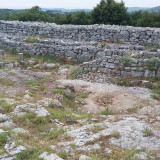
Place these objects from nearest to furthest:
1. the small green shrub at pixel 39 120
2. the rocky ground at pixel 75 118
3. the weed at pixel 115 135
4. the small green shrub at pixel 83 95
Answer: the rocky ground at pixel 75 118
the weed at pixel 115 135
the small green shrub at pixel 39 120
the small green shrub at pixel 83 95

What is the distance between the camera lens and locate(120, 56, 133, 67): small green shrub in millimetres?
11586

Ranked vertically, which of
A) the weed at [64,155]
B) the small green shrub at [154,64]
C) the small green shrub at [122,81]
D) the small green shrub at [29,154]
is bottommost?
the small green shrub at [29,154]

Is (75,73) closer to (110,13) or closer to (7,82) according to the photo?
(7,82)

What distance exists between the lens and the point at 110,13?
31.2 m

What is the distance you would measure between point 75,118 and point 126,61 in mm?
4463

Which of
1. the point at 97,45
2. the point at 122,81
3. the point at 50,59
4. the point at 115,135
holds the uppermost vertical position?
the point at 97,45

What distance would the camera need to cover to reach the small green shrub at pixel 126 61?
1159cm

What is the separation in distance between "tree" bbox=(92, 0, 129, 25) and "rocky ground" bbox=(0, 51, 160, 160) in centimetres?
2000

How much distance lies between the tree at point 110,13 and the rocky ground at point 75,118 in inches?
787

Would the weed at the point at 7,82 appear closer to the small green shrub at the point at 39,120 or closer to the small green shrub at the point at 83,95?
the small green shrub at the point at 83,95

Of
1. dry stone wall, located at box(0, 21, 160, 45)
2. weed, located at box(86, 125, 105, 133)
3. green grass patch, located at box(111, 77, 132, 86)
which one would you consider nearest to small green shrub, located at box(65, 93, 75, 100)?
green grass patch, located at box(111, 77, 132, 86)

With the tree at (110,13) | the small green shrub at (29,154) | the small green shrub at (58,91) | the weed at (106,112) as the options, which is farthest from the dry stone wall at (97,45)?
the tree at (110,13)

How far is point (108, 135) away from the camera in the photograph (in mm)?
6742

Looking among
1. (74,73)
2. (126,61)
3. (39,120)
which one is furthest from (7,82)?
(126,61)
